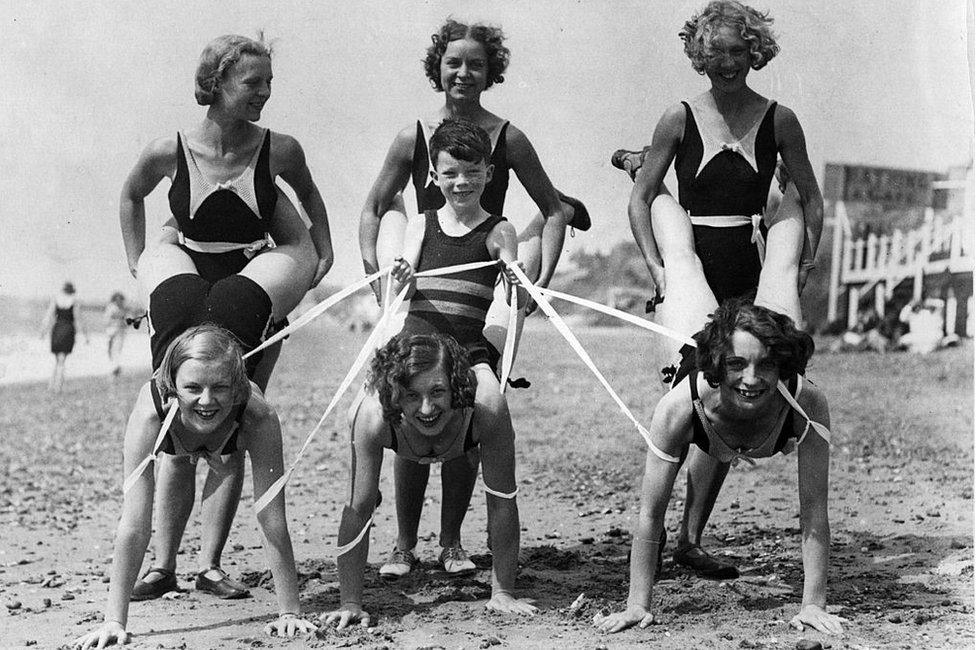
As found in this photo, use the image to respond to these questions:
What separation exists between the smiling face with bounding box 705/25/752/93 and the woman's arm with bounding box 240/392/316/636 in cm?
215

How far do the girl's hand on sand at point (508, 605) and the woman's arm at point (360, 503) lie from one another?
1.54 ft

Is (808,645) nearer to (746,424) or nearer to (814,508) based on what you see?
(814,508)

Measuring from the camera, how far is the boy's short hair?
446 cm

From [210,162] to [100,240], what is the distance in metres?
5.91

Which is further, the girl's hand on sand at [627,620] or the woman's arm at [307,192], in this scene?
the woman's arm at [307,192]

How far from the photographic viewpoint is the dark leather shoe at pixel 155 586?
464 cm

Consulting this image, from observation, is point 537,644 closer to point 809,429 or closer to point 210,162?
→ point 809,429

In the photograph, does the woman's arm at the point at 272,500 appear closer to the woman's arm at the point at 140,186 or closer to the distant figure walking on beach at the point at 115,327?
the woman's arm at the point at 140,186

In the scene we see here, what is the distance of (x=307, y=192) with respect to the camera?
4.84 metres

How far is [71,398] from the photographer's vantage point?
12.5 m

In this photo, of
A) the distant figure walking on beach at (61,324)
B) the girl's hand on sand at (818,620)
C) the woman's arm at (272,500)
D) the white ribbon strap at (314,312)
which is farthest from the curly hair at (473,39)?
the distant figure walking on beach at (61,324)

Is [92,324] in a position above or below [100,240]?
below

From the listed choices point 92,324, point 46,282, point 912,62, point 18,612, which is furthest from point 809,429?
point 92,324

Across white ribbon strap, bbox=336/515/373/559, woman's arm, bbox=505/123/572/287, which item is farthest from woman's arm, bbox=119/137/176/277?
white ribbon strap, bbox=336/515/373/559
